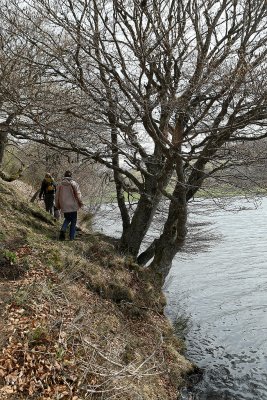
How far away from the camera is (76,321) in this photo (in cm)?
594

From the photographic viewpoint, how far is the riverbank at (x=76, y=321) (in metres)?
4.88

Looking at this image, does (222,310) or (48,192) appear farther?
Result: (48,192)

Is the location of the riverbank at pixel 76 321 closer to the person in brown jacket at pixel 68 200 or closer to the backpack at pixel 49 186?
the person in brown jacket at pixel 68 200

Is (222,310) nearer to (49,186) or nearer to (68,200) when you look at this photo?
(68,200)

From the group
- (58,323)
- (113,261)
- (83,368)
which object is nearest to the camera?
(83,368)

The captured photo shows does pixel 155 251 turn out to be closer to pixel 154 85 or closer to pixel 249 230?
pixel 154 85

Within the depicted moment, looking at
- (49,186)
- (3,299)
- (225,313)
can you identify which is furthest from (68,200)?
(225,313)

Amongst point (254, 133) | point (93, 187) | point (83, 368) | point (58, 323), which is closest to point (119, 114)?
point (254, 133)

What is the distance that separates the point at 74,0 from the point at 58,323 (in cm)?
590

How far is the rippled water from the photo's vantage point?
790 centimetres

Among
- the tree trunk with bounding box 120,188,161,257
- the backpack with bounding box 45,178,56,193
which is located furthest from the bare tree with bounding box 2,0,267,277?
the backpack with bounding box 45,178,56,193

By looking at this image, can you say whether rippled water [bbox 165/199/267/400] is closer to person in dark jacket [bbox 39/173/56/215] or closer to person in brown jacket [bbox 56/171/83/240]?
person in brown jacket [bbox 56/171/83/240]

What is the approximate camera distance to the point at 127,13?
22.0 feet

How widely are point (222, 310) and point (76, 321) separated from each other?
7.33 m
